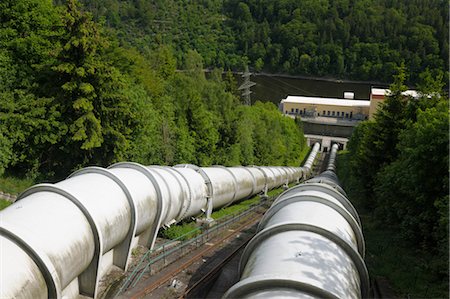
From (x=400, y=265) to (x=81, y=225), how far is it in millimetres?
12365

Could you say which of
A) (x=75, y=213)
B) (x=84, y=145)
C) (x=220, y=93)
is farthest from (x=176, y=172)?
(x=220, y=93)

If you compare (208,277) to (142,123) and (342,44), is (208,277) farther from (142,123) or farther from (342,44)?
(342,44)

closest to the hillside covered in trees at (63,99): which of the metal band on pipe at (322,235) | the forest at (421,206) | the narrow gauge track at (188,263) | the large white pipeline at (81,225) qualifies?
the large white pipeline at (81,225)

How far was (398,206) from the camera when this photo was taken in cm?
1914

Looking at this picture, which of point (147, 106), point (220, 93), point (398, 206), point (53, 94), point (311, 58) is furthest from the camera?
point (311, 58)

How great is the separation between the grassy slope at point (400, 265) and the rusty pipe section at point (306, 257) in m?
4.30

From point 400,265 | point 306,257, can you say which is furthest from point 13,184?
point 400,265

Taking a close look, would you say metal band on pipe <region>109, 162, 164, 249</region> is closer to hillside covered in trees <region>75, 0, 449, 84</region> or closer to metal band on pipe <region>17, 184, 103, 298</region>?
metal band on pipe <region>17, 184, 103, 298</region>

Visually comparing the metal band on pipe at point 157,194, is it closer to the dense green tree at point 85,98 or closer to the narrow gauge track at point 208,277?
the narrow gauge track at point 208,277

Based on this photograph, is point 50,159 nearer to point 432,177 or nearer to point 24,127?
point 24,127

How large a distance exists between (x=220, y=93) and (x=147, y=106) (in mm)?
16580

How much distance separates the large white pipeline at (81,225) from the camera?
7.94m

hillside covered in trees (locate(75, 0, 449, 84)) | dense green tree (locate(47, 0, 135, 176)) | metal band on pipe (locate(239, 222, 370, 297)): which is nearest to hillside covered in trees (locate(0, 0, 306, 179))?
dense green tree (locate(47, 0, 135, 176))

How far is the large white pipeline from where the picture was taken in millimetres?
7938
